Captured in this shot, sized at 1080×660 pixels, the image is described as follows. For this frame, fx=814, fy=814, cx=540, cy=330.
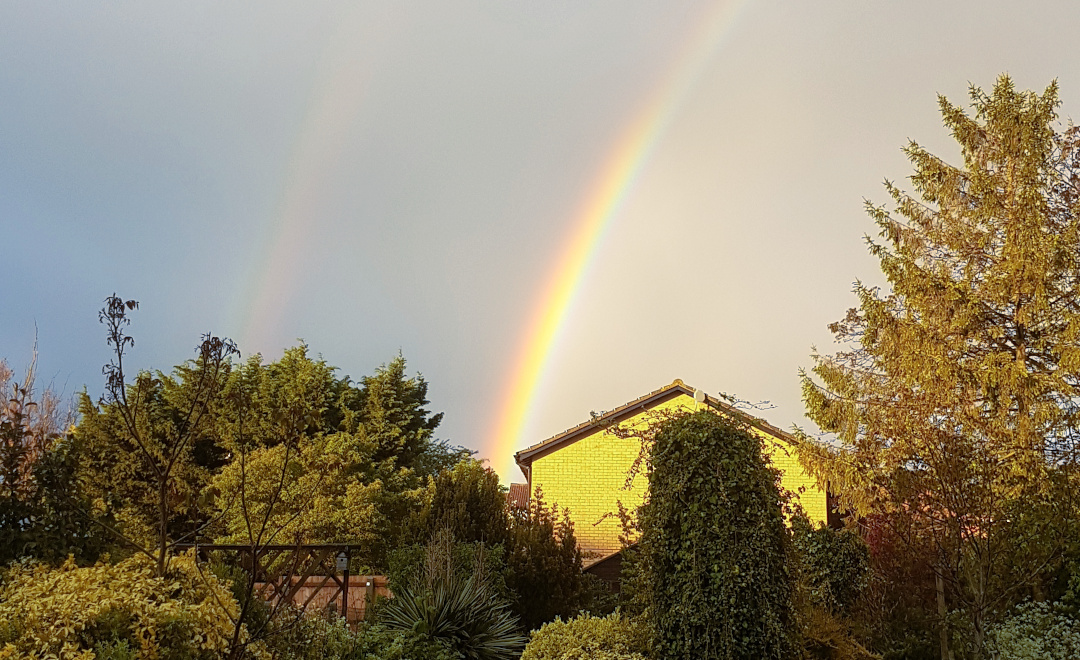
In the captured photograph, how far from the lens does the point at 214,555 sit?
12.6 meters

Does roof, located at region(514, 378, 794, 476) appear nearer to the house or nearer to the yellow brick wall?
the house

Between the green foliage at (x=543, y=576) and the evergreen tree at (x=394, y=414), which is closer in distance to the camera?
the green foliage at (x=543, y=576)

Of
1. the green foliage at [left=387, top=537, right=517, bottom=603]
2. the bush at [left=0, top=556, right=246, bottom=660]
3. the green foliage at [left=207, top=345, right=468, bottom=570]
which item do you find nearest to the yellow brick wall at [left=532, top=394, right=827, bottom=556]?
the green foliage at [left=207, top=345, right=468, bottom=570]

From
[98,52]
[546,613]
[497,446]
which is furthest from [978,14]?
[497,446]

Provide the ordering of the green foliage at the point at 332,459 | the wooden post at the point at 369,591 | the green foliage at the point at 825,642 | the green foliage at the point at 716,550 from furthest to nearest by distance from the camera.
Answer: the green foliage at the point at 332,459
the wooden post at the point at 369,591
the green foliage at the point at 825,642
the green foliage at the point at 716,550

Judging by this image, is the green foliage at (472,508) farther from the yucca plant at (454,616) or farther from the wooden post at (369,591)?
the yucca plant at (454,616)

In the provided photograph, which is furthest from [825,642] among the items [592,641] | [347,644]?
[347,644]

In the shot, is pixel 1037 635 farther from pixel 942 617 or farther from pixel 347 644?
pixel 347 644

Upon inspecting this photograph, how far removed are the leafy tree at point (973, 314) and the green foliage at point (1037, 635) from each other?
103cm

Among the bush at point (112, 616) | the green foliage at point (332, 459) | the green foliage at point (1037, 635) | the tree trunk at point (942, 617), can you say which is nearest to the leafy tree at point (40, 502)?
the bush at point (112, 616)

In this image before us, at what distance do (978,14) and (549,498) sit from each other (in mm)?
14584

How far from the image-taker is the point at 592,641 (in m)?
8.03

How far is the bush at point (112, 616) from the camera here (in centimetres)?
525

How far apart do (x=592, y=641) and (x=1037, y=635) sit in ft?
25.1
